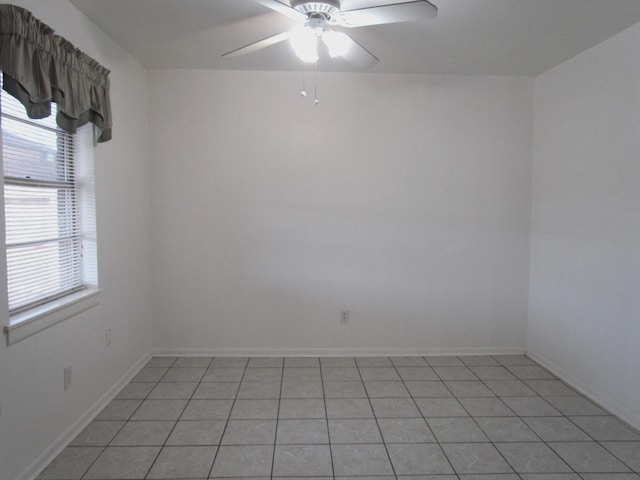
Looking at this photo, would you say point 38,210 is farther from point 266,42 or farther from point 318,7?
point 318,7

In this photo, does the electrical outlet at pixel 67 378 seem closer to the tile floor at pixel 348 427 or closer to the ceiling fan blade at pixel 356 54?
the tile floor at pixel 348 427

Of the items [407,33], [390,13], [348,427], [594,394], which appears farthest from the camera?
[594,394]

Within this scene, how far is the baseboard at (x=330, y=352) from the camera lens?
347cm

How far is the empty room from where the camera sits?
204cm

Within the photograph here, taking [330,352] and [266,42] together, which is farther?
[330,352]

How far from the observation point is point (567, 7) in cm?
221

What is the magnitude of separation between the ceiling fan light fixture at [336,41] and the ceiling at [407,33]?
0.25 meters

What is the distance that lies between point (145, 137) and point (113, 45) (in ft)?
2.48

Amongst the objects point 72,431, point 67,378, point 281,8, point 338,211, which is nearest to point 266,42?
point 281,8

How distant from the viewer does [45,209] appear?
7.20 feet

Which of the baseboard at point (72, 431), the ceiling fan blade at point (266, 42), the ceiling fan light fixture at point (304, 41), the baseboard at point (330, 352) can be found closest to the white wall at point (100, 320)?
the baseboard at point (72, 431)

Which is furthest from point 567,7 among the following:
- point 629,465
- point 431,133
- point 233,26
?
point 629,465

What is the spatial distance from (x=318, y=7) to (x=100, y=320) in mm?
2342

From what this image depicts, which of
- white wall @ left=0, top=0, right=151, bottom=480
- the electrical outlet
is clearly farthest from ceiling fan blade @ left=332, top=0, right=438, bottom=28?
the electrical outlet
